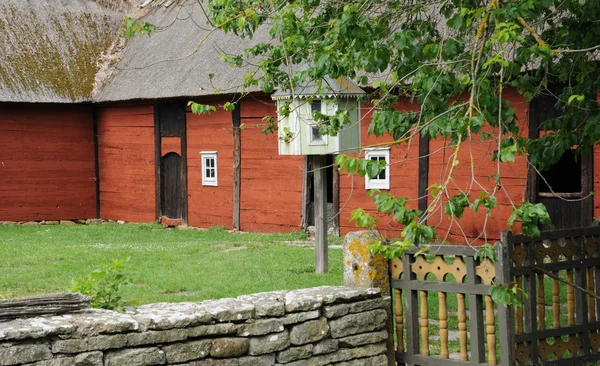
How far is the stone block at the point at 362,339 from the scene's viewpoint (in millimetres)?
6039

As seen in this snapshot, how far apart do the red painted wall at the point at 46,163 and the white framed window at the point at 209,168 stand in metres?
4.13

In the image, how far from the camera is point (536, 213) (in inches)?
210

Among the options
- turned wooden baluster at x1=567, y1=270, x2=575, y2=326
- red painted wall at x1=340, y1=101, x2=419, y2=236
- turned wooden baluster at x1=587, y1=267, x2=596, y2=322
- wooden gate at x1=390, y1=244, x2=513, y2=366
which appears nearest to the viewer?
wooden gate at x1=390, y1=244, x2=513, y2=366

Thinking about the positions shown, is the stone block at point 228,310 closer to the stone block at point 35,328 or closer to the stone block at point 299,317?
the stone block at point 299,317

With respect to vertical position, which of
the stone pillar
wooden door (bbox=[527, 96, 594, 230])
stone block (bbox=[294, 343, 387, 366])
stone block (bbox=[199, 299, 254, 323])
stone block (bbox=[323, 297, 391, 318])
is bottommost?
stone block (bbox=[294, 343, 387, 366])

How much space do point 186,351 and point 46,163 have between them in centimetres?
1694

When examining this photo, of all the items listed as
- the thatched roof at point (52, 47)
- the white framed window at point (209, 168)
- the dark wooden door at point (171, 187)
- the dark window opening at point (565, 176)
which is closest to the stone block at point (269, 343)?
the dark window opening at point (565, 176)

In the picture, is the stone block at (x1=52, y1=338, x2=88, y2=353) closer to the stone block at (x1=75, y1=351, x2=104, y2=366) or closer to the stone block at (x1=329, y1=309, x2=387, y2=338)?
the stone block at (x1=75, y1=351, x2=104, y2=366)

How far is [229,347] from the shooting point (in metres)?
5.49

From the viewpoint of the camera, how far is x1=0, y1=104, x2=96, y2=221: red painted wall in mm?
20672

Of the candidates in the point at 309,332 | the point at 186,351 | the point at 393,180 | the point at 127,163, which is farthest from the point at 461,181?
the point at 127,163

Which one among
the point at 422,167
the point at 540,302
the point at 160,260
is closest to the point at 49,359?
the point at 540,302

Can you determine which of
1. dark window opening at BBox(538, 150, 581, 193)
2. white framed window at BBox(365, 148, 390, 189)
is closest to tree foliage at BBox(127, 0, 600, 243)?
white framed window at BBox(365, 148, 390, 189)

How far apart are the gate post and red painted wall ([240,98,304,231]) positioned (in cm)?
1116
